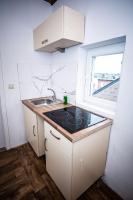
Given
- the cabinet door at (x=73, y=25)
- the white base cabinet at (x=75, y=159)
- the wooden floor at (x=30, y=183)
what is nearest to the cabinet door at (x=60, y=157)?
the white base cabinet at (x=75, y=159)

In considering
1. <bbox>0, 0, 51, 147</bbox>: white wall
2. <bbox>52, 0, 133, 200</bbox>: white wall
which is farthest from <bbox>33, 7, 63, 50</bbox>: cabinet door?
<bbox>52, 0, 133, 200</bbox>: white wall

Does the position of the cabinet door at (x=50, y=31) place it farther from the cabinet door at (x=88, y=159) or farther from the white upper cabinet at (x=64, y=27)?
the cabinet door at (x=88, y=159)

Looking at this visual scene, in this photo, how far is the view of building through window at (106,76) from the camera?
1293 mm

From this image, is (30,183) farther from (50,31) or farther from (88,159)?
(50,31)

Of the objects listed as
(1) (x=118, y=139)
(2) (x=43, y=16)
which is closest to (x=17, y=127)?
(1) (x=118, y=139)

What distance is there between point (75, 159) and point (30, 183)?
85 cm

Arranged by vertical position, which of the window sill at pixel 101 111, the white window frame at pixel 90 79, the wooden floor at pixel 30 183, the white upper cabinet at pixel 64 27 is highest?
the white upper cabinet at pixel 64 27

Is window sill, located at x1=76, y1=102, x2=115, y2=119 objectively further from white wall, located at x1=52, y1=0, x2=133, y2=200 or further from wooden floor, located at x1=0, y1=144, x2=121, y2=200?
wooden floor, located at x1=0, y1=144, x2=121, y2=200

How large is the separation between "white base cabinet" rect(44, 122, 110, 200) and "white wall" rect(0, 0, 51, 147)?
0.94 m

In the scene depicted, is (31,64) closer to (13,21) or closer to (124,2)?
(13,21)

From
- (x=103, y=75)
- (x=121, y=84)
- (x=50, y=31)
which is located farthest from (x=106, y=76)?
(x=50, y=31)

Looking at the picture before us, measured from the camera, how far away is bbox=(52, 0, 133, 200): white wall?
96 cm

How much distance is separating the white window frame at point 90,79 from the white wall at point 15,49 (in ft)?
2.87

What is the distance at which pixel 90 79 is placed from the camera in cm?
162
